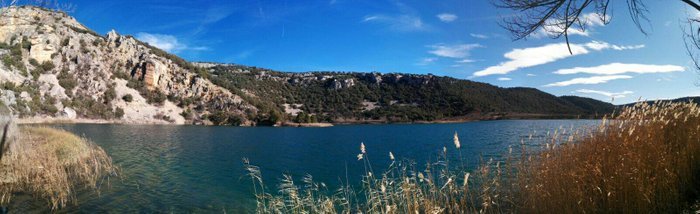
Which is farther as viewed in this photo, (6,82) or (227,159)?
(6,82)

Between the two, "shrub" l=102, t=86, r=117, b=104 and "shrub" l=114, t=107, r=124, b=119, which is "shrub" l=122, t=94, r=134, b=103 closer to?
"shrub" l=102, t=86, r=117, b=104

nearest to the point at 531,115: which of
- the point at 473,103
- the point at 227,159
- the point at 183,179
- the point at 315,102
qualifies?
the point at 473,103

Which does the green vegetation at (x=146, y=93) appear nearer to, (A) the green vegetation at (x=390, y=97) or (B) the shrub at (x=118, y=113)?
(B) the shrub at (x=118, y=113)

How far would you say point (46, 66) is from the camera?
6238 centimetres

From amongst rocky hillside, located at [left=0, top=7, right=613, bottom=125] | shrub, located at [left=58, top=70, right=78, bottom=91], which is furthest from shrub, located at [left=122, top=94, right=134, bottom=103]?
shrub, located at [left=58, top=70, right=78, bottom=91]

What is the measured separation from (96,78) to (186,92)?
1752 cm

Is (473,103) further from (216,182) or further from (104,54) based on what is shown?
(216,182)

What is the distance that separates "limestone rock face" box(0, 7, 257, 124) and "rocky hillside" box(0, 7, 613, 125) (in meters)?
0.18

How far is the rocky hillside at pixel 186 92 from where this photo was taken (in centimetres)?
5966

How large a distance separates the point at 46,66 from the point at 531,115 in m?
99.5

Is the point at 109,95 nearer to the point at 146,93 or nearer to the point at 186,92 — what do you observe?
the point at 146,93

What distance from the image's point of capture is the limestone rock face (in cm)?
5838

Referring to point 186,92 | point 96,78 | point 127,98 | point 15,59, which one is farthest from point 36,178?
point 186,92

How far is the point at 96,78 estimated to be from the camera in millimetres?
69438
